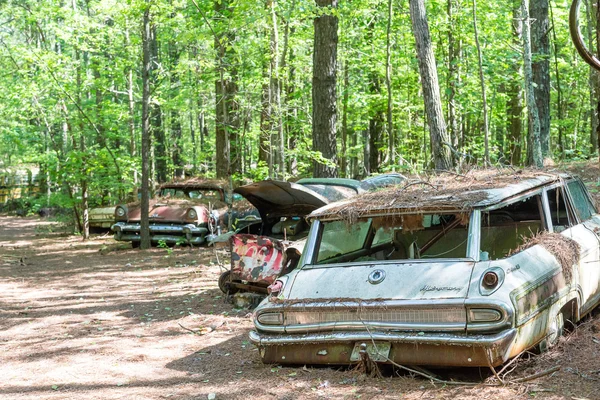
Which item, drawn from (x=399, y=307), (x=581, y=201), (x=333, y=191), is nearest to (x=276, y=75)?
(x=333, y=191)

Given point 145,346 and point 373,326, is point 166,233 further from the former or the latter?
point 373,326

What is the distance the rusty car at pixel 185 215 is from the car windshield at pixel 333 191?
5515mm

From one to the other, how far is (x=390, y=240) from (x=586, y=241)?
1949 mm

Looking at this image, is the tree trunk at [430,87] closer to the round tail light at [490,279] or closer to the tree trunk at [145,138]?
the tree trunk at [145,138]

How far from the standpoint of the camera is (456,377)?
5141 mm

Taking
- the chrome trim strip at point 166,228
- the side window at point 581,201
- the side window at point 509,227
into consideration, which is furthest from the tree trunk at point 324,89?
the side window at point 581,201

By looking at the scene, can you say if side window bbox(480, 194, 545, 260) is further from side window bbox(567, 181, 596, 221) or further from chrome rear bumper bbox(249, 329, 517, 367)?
chrome rear bumper bbox(249, 329, 517, 367)

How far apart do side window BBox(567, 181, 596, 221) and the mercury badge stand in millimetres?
2701

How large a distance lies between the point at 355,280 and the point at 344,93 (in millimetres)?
17591

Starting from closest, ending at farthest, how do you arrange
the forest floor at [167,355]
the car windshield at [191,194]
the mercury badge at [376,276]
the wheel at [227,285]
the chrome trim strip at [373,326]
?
the chrome trim strip at [373,326] < the forest floor at [167,355] < the mercury badge at [376,276] < the wheel at [227,285] < the car windshield at [191,194]

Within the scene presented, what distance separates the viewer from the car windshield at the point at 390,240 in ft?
20.1

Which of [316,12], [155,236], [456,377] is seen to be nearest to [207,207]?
[155,236]

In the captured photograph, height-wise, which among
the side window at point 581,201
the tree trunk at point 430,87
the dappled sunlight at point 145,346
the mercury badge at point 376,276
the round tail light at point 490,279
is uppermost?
the tree trunk at point 430,87

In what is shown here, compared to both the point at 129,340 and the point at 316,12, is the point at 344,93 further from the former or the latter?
the point at 129,340
